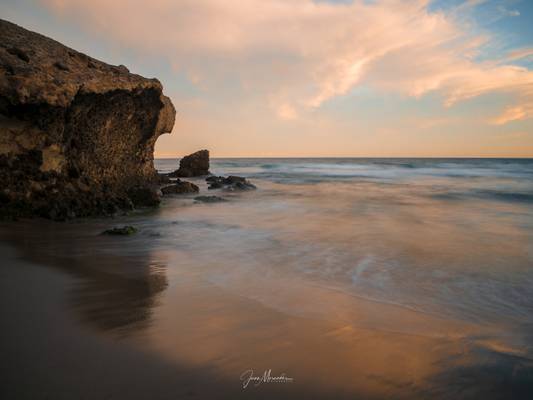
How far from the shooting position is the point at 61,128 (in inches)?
311

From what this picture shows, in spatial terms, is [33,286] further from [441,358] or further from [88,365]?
[441,358]

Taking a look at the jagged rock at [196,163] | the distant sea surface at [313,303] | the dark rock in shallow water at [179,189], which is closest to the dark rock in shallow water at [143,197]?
the distant sea surface at [313,303]

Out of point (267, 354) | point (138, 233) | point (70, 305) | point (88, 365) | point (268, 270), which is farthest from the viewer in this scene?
point (138, 233)

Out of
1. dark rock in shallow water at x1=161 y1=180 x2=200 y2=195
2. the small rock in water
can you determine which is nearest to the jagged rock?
dark rock in shallow water at x1=161 y1=180 x2=200 y2=195

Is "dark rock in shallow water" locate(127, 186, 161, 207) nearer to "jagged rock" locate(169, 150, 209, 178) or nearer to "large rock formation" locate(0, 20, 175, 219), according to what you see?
"large rock formation" locate(0, 20, 175, 219)

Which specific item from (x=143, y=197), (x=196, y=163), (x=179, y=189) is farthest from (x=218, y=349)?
(x=196, y=163)

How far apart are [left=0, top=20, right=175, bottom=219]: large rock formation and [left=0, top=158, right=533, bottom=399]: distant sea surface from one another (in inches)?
39.3

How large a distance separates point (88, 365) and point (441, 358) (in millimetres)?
2464

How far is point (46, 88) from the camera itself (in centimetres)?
704

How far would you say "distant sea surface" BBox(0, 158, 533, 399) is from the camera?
2.37 m

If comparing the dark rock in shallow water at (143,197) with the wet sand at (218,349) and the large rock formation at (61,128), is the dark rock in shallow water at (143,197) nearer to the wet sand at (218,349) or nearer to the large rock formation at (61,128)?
the large rock formation at (61,128)

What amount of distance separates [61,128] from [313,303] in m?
7.14

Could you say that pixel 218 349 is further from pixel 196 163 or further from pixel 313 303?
pixel 196 163

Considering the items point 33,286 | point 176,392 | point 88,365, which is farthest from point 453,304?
point 33,286
